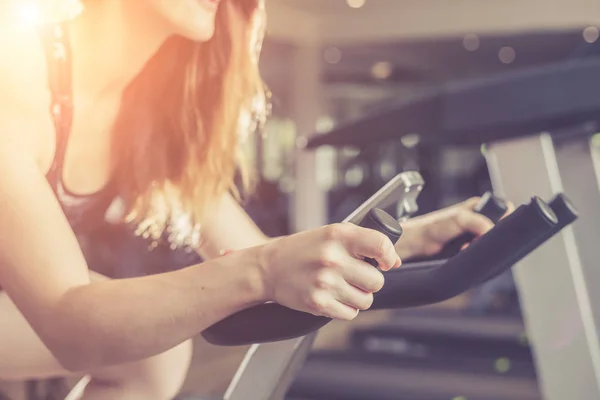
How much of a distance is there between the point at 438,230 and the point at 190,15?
410mm

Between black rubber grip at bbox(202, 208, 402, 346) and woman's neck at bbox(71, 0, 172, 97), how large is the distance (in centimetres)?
40

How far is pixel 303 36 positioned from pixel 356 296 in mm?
4373

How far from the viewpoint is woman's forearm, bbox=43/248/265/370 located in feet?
1.88

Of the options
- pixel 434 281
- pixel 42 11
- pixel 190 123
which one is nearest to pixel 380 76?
pixel 190 123

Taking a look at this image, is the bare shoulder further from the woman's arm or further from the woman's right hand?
the woman's right hand

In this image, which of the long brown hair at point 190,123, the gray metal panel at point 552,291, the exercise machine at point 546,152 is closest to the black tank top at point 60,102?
the long brown hair at point 190,123

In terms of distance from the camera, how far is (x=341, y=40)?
546cm

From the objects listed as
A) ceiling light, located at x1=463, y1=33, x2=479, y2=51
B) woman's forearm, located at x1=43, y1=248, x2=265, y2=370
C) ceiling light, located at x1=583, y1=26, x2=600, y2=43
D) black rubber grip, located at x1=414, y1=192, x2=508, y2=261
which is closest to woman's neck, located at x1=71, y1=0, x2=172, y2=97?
woman's forearm, located at x1=43, y1=248, x2=265, y2=370

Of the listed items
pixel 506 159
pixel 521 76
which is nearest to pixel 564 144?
pixel 506 159

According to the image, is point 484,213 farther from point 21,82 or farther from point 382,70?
point 382,70

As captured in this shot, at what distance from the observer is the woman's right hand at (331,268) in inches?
20.1

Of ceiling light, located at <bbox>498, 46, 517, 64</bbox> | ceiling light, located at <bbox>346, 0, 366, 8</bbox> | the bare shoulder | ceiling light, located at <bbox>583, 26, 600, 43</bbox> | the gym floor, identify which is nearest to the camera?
the bare shoulder

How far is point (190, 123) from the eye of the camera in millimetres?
960

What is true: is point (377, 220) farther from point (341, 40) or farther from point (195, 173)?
point (341, 40)
